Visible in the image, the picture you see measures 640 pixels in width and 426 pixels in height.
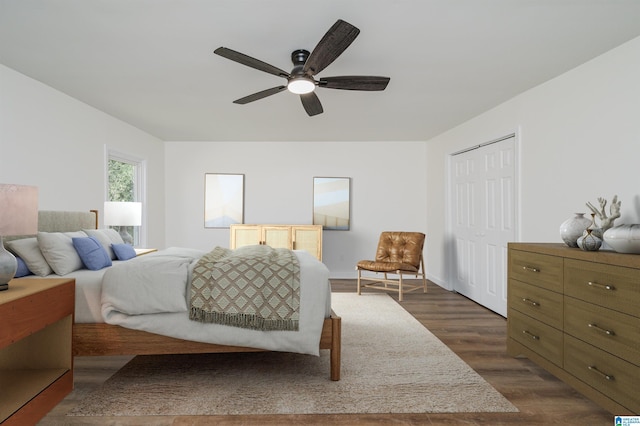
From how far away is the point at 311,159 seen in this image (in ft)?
20.9

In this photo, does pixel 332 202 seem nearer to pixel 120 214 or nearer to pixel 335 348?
pixel 120 214

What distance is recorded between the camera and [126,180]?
5324mm

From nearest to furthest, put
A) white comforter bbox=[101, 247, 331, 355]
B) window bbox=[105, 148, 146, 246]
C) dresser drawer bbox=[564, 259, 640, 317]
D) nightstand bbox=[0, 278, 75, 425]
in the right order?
nightstand bbox=[0, 278, 75, 425], dresser drawer bbox=[564, 259, 640, 317], white comforter bbox=[101, 247, 331, 355], window bbox=[105, 148, 146, 246]

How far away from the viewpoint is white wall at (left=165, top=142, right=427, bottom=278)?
6355 millimetres

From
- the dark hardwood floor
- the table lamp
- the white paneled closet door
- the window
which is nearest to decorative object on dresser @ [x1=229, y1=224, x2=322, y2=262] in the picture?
the window

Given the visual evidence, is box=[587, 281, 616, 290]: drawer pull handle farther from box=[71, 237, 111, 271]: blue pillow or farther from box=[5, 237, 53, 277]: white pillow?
box=[5, 237, 53, 277]: white pillow

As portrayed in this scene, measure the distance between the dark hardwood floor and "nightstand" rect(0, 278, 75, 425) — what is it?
5.5 inches

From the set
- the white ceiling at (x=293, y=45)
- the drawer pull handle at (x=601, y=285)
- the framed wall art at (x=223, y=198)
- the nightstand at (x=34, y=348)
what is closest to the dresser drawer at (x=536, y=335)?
the drawer pull handle at (x=601, y=285)

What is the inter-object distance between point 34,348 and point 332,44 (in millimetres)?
2521

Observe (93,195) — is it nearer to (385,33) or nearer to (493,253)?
(385,33)

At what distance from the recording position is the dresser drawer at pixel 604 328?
1876 millimetres

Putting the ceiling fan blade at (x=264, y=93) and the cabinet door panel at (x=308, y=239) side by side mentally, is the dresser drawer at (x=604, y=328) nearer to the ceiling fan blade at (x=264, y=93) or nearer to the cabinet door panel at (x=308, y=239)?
the ceiling fan blade at (x=264, y=93)

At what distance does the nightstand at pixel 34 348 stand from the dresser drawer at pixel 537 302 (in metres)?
3.02

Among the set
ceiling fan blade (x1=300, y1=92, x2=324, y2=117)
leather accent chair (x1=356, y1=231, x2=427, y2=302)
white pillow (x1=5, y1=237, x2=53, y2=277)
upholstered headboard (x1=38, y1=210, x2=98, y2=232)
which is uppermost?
ceiling fan blade (x1=300, y1=92, x2=324, y2=117)
